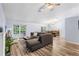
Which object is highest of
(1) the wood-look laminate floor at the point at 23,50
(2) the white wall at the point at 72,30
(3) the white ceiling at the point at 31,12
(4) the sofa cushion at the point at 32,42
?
(3) the white ceiling at the point at 31,12

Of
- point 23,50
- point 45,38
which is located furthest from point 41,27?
point 23,50

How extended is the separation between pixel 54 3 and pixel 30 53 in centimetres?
96

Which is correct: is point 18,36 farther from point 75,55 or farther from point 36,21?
point 75,55

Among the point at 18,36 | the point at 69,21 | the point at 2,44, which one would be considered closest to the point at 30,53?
the point at 18,36

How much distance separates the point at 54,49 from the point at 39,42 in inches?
11.4

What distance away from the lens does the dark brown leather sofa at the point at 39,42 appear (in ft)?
7.34

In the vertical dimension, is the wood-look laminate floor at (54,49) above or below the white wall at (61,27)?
below

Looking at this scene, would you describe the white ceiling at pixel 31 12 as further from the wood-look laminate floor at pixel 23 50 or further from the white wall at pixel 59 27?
the wood-look laminate floor at pixel 23 50

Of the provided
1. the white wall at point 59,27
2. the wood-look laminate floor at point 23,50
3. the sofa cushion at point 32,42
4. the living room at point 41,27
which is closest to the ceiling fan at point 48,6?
the living room at point 41,27

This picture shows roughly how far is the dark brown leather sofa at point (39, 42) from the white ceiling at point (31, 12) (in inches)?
11.3

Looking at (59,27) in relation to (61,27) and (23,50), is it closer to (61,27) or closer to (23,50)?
(61,27)

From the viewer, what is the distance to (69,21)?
2.21 metres

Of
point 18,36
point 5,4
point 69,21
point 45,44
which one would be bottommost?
A: point 45,44

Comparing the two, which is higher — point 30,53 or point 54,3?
point 54,3
